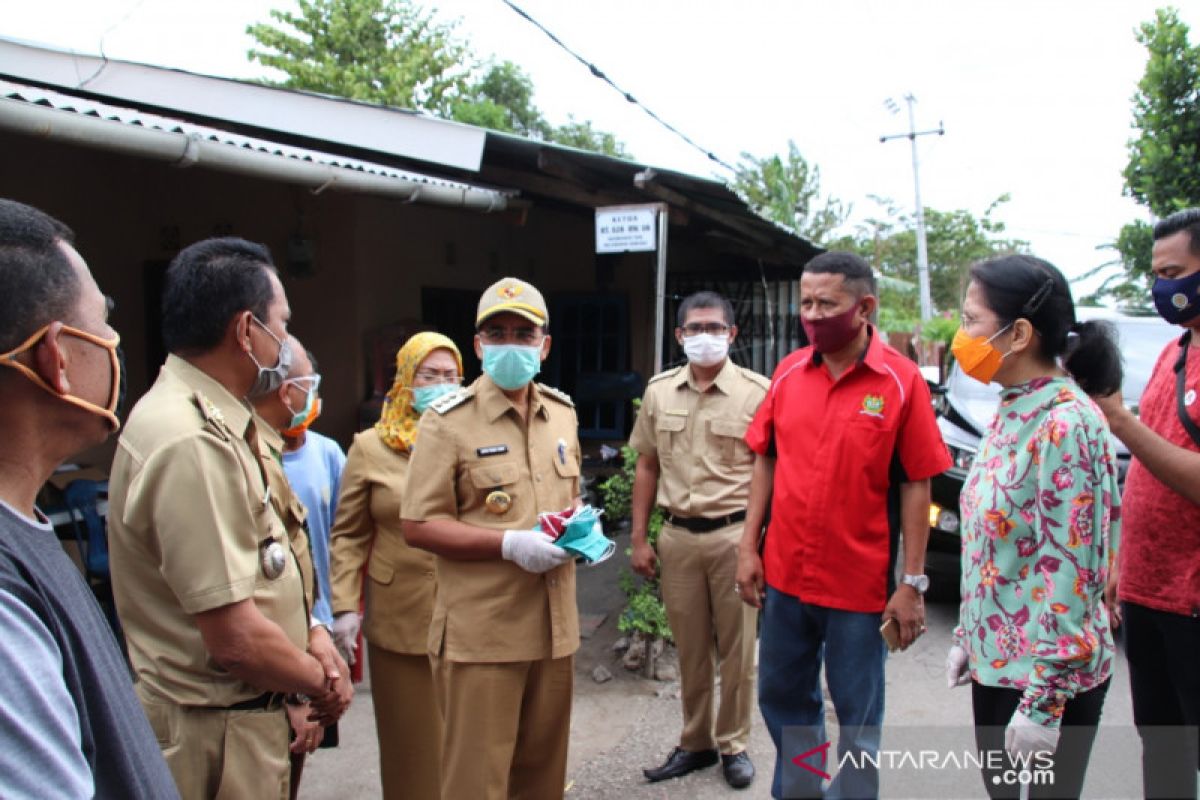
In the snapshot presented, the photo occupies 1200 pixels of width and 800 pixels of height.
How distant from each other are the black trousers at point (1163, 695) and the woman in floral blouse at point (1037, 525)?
0.36 meters

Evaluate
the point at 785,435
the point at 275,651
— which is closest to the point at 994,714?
the point at 785,435

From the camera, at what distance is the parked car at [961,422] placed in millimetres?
5129

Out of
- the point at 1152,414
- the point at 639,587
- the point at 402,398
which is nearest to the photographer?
the point at 1152,414

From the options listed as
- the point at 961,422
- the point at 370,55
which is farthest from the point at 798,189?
the point at 961,422

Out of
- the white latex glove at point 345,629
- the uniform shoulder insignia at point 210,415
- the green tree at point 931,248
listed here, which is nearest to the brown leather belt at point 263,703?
the uniform shoulder insignia at point 210,415

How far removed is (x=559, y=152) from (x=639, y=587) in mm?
2770

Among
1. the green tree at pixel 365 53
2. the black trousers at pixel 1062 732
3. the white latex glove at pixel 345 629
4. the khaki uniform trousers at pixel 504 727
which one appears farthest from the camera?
the green tree at pixel 365 53

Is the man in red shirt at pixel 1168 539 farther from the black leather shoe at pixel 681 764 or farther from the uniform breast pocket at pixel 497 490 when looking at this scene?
the uniform breast pocket at pixel 497 490

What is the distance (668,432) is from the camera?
381cm

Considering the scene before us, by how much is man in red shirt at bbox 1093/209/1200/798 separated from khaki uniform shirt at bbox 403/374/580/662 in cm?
173

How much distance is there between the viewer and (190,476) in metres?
1.62

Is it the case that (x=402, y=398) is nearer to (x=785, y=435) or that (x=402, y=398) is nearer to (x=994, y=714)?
(x=785, y=435)

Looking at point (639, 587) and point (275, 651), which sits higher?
point (275, 651)

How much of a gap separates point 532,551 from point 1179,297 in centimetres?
216
